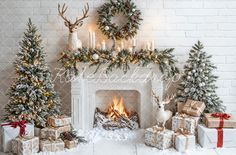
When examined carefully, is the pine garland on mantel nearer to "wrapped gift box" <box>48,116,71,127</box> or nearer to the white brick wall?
the white brick wall

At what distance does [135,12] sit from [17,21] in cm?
165

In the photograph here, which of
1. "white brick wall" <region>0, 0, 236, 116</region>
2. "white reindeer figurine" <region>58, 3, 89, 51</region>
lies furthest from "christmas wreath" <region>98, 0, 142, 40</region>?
"white reindeer figurine" <region>58, 3, 89, 51</region>

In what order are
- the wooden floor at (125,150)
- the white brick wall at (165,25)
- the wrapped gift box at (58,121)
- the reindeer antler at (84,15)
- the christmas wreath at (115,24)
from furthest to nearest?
1. the white brick wall at (165,25)
2. the christmas wreath at (115,24)
3. the reindeer antler at (84,15)
4. the wrapped gift box at (58,121)
5. the wooden floor at (125,150)

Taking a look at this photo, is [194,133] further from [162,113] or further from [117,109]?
[117,109]

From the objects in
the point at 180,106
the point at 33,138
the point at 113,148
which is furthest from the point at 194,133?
the point at 33,138

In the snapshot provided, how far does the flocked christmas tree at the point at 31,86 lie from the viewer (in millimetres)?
4984

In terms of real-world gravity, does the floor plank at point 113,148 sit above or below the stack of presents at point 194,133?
below

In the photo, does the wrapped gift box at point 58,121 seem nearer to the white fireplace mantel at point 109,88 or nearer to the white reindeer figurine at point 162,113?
the white fireplace mantel at point 109,88

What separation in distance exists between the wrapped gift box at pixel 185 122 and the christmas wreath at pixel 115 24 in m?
1.29

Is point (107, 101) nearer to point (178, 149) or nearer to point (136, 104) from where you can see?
point (136, 104)

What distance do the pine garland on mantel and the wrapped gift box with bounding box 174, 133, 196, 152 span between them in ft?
3.11

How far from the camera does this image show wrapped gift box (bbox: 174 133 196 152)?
478 centimetres

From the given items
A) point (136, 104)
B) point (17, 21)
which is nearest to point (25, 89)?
point (17, 21)

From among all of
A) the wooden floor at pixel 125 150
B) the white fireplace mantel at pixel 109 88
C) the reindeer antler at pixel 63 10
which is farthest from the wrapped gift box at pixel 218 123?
the reindeer antler at pixel 63 10
